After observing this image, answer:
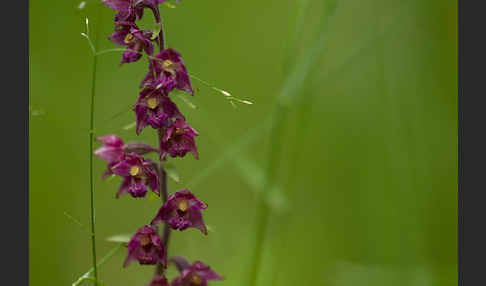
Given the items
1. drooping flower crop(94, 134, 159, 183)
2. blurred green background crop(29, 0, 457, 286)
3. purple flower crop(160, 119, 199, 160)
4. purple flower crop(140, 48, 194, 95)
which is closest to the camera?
purple flower crop(140, 48, 194, 95)

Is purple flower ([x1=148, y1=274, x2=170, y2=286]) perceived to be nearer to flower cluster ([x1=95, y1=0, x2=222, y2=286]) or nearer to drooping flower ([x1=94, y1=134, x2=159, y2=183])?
flower cluster ([x1=95, y1=0, x2=222, y2=286])

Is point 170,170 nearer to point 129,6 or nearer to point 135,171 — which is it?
point 135,171

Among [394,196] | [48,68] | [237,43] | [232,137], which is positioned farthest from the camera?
[237,43]

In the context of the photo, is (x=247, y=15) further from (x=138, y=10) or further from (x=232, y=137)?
(x=138, y=10)

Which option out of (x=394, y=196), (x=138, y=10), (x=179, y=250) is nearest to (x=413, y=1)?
(x=394, y=196)

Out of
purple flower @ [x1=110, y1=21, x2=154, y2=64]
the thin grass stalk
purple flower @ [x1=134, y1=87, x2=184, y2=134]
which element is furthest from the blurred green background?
purple flower @ [x1=110, y1=21, x2=154, y2=64]

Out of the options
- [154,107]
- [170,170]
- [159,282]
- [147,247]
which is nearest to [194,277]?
[159,282]
